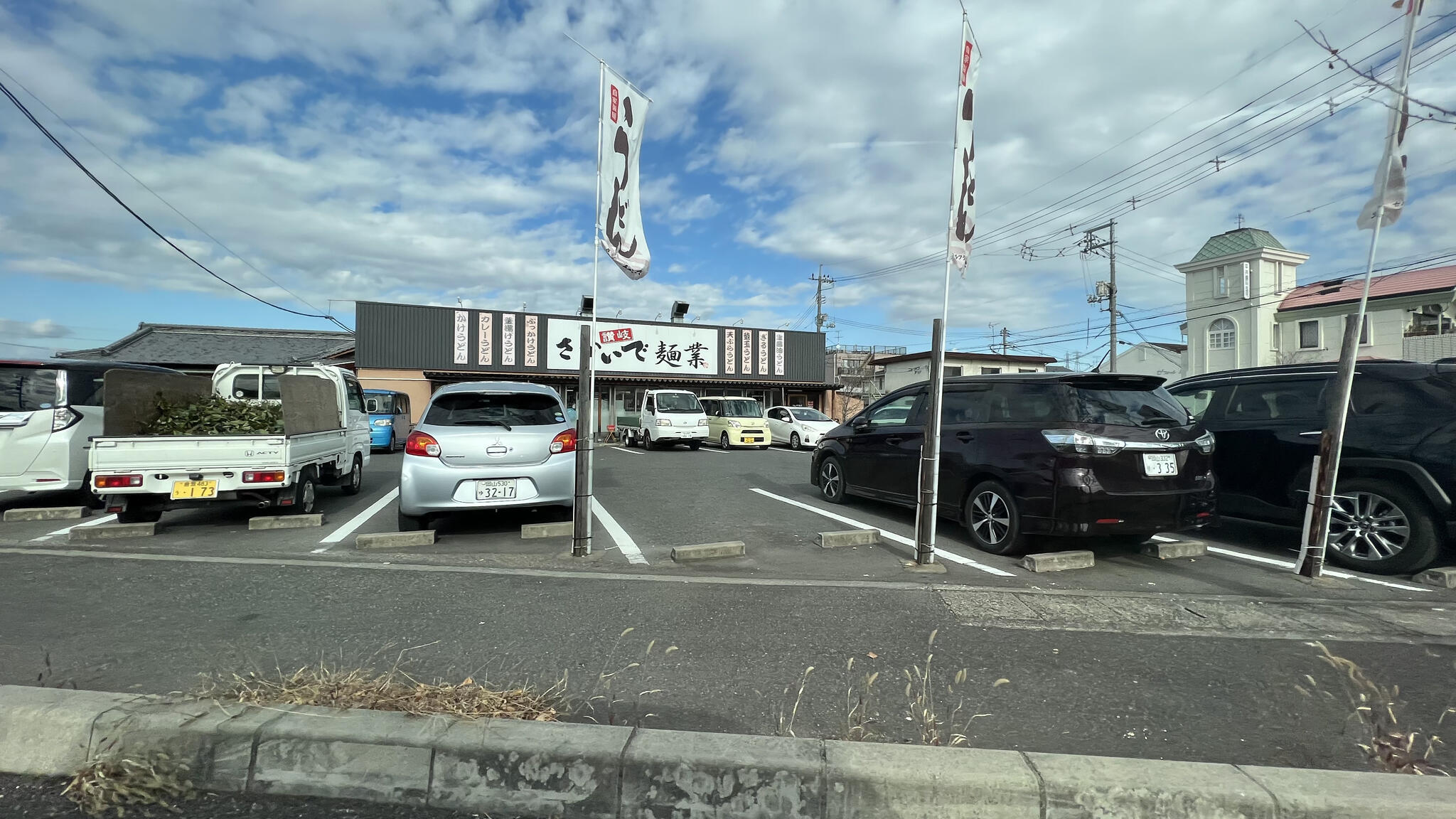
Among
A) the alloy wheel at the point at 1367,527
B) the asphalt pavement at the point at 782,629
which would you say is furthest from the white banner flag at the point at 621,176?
the alloy wheel at the point at 1367,527

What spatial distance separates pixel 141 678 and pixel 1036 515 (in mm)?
5553

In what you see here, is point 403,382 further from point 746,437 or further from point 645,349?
point 746,437

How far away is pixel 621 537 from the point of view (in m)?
6.59

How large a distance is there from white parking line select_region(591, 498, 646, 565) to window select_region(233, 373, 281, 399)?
494 cm

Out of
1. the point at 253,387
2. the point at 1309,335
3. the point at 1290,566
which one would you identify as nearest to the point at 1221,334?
the point at 1309,335

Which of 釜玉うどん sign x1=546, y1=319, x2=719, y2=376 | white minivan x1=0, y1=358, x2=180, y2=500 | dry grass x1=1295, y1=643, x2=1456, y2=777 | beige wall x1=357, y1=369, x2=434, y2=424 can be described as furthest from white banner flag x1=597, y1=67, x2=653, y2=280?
beige wall x1=357, y1=369, x2=434, y2=424

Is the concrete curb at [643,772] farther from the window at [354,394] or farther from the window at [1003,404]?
the window at [354,394]

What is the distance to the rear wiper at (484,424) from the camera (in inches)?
252

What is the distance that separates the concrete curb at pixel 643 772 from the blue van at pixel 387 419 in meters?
16.0

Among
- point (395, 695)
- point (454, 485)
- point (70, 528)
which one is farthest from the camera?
point (70, 528)

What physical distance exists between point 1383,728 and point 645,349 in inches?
990

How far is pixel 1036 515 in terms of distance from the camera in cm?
539

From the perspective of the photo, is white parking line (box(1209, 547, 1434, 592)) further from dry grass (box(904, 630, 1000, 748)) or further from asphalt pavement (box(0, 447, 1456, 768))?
dry grass (box(904, 630, 1000, 748))

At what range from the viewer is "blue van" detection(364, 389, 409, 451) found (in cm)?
1744
